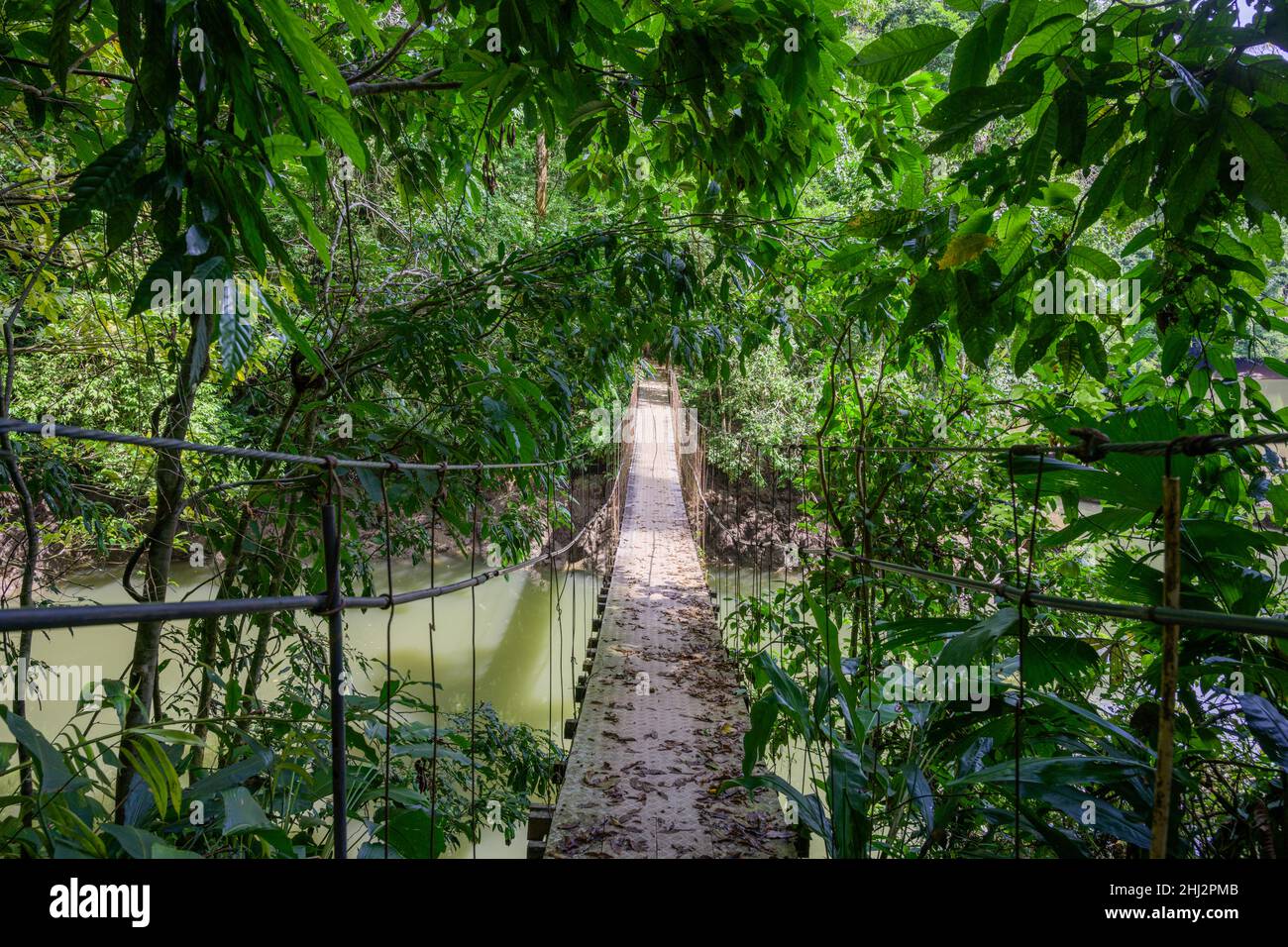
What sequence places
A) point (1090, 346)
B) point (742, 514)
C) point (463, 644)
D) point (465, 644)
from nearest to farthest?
point (1090, 346)
point (463, 644)
point (465, 644)
point (742, 514)

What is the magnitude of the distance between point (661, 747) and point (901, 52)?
66.9 inches

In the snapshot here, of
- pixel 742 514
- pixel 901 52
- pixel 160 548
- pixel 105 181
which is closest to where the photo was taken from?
pixel 105 181

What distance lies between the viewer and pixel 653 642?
279 cm

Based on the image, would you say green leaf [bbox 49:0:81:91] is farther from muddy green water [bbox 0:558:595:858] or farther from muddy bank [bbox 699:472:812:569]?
muddy bank [bbox 699:472:812:569]

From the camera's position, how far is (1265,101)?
661mm

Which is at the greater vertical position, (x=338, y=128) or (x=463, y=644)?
(x=338, y=128)

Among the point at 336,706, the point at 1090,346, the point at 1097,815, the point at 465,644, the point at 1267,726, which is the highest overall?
the point at 1090,346

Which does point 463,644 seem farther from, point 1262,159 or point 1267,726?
point 1262,159

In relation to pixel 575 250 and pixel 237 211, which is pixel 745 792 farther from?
pixel 237 211

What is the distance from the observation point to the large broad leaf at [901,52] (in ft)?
2.61

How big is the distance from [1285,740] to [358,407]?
5.13 ft

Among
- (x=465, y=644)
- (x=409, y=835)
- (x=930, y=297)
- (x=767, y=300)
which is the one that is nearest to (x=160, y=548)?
(x=409, y=835)

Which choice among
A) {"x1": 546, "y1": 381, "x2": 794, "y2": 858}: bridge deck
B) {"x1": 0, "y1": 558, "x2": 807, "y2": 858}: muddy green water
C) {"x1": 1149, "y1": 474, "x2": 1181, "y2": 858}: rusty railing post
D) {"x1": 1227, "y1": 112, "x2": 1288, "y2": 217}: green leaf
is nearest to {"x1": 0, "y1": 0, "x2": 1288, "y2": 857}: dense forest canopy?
{"x1": 1227, "y1": 112, "x2": 1288, "y2": 217}: green leaf
